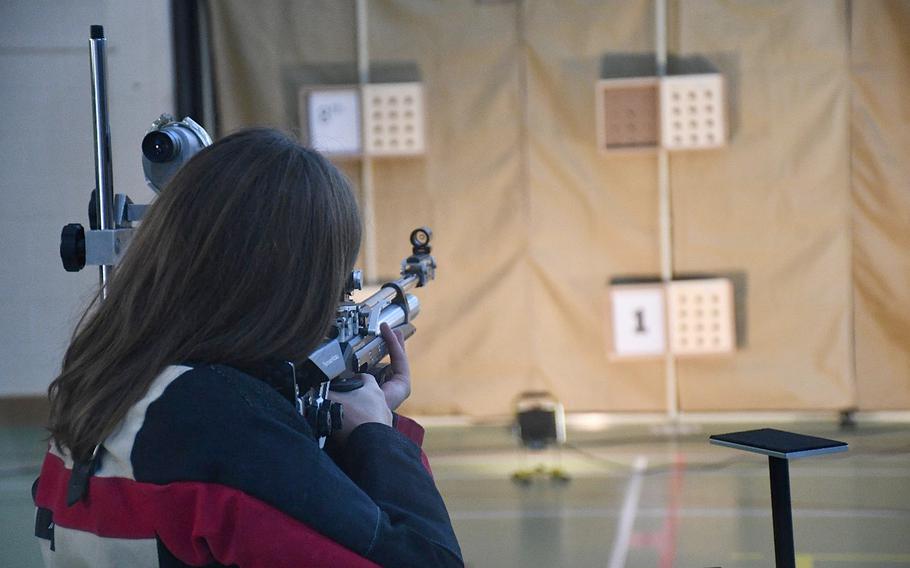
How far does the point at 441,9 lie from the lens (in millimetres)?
4242

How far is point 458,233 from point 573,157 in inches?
22.5

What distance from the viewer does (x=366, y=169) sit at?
4332 mm

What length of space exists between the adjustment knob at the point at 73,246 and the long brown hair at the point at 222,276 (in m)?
0.59

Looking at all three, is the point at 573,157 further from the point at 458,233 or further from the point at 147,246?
the point at 147,246

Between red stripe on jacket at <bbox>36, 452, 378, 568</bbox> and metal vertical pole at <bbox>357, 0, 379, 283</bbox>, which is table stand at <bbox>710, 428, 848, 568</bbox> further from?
metal vertical pole at <bbox>357, 0, 379, 283</bbox>

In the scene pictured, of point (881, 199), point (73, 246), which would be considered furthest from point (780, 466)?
point (881, 199)

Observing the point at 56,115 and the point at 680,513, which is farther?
the point at 56,115

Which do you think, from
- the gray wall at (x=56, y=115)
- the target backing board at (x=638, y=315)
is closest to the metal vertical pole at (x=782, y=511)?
the target backing board at (x=638, y=315)

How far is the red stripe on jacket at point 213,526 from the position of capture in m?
0.82

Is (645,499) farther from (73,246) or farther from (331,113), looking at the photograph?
(73,246)

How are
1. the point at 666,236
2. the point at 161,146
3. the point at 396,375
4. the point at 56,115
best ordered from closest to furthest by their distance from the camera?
the point at 396,375
the point at 161,146
the point at 666,236
the point at 56,115

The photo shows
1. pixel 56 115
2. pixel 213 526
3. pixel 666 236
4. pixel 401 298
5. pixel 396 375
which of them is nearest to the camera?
pixel 213 526

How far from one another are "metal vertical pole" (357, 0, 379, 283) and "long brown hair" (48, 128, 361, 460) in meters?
3.29

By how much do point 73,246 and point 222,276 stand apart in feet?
2.24
